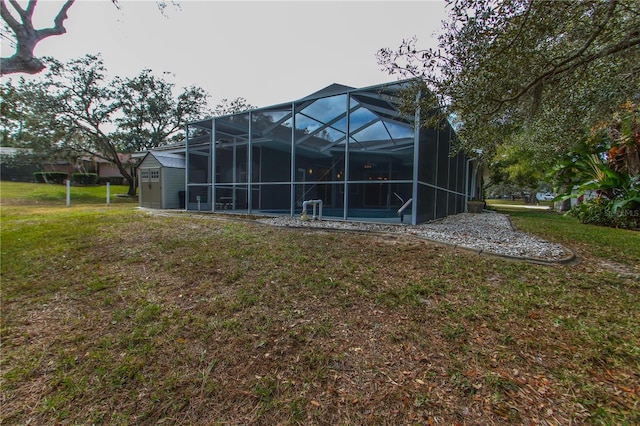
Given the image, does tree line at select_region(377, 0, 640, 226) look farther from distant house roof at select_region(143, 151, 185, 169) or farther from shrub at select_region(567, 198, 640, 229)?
distant house roof at select_region(143, 151, 185, 169)

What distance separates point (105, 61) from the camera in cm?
1888

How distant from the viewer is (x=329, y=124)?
29.1ft

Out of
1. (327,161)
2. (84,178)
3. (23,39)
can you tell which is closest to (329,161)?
(327,161)

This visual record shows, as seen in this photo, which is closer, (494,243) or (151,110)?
(494,243)

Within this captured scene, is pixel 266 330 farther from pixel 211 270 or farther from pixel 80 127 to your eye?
pixel 80 127

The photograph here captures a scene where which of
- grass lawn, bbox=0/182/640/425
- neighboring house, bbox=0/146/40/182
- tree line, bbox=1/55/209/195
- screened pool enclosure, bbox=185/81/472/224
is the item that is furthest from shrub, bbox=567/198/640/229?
neighboring house, bbox=0/146/40/182

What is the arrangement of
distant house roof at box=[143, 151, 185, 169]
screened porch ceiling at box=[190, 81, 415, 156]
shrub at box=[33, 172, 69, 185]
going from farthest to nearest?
shrub at box=[33, 172, 69, 185], distant house roof at box=[143, 151, 185, 169], screened porch ceiling at box=[190, 81, 415, 156]

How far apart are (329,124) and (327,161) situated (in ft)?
12.9

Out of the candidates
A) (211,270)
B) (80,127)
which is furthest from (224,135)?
(80,127)

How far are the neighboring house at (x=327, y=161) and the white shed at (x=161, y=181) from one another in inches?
3.1

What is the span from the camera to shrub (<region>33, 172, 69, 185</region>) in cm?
2375

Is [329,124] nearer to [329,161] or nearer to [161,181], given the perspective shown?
[329,161]

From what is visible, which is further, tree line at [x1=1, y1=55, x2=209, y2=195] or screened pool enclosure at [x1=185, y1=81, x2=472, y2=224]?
tree line at [x1=1, y1=55, x2=209, y2=195]

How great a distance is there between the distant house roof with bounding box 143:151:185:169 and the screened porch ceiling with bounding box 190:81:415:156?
10.8ft
